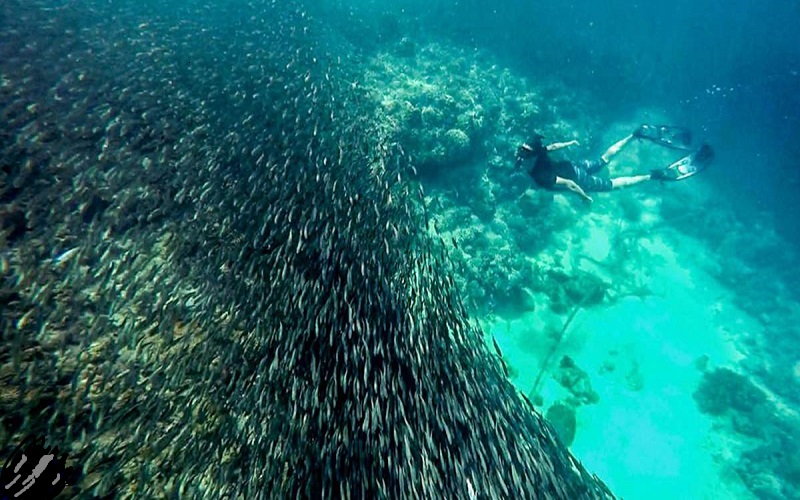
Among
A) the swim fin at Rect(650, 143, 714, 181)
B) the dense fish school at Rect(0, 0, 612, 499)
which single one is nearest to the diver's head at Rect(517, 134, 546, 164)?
the dense fish school at Rect(0, 0, 612, 499)

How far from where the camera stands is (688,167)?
17172mm

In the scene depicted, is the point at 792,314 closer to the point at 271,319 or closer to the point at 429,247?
the point at 429,247

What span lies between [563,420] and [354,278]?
9.49 m

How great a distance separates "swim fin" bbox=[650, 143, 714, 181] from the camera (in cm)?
1522

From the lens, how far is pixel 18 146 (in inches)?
332

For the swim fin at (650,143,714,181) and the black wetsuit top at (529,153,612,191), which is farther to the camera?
the swim fin at (650,143,714,181)

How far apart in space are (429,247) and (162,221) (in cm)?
567

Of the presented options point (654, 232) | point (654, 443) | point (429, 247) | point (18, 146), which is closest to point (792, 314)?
point (654, 232)

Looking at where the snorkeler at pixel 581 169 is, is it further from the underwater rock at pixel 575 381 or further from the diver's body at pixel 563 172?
the underwater rock at pixel 575 381

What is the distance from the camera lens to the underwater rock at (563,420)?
11703mm

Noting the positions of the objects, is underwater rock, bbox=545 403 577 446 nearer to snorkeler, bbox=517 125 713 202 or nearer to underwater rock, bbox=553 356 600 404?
underwater rock, bbox=553 356 600 404

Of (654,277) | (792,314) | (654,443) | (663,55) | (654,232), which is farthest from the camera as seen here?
(663,55)

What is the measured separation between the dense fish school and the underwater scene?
0.04 m

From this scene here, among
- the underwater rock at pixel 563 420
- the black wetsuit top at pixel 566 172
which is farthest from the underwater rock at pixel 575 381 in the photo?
the black wetsuit top at pixel 566 172
